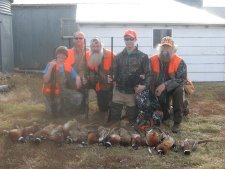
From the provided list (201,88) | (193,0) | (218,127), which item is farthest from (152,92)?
(193,0)

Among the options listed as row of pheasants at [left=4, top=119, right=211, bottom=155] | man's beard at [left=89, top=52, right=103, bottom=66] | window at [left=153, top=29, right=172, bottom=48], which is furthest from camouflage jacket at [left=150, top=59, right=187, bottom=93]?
window at [left=153, top=29, right=172, bottom=48]

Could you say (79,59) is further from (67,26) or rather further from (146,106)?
(67,26)

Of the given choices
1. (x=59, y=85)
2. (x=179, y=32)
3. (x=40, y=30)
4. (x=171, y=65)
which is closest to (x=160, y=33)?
(x=179, y=32)

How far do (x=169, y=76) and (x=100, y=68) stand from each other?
144cm

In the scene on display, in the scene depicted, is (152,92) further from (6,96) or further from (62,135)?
(6,96)

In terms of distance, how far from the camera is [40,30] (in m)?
17.9

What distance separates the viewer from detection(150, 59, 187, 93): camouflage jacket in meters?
7.27

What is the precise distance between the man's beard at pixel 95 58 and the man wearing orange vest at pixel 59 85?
419 millimetres

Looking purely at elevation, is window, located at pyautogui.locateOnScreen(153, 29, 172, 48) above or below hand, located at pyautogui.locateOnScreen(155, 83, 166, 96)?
above

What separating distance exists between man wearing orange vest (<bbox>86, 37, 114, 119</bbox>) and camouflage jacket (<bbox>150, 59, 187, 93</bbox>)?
2.90ft

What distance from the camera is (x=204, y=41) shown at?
14.3 meters

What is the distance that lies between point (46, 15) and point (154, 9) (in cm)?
513

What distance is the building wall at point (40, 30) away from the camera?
17.8 metres

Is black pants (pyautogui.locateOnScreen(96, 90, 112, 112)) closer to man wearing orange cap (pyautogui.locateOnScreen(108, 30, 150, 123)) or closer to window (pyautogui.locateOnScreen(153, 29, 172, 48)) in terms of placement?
man wearing orange cap (pyautogui.locateOnScreen(108, 30, 150, 123))
